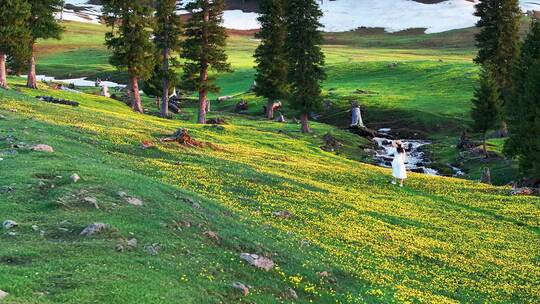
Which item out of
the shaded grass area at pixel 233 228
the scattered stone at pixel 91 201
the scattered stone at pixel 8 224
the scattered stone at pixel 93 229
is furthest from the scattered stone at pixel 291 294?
the scattered stone at pixel 8 224

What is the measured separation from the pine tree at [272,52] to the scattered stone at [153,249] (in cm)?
7337

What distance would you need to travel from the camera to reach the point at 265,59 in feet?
297

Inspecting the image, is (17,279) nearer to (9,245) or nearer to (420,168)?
(9,245)

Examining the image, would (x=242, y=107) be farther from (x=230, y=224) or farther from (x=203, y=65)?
(x=230, y=224)

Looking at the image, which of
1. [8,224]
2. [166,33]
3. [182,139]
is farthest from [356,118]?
[8,224]

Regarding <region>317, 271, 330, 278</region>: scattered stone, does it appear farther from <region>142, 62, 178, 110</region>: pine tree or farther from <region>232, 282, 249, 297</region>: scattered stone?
<region>142, 62, 178, 110</region>: pine tree

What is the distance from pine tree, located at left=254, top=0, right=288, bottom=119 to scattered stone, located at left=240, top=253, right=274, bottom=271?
71.0 metres

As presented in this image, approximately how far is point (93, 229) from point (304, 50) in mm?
58881

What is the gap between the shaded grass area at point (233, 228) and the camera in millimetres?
14469

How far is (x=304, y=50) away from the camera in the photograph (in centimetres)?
7281

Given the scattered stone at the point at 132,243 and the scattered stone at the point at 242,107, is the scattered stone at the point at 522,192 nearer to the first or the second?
the scattered stone at the point at 132,243

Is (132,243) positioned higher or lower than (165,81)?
lower

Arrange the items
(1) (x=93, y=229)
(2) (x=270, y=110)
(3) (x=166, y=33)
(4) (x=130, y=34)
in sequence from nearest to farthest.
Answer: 1. (1) (x=93, y=229)
2. (4) (x=130, y=34)
3. (3) (x=166, y=33)
4. (2) (x=270, y=110)

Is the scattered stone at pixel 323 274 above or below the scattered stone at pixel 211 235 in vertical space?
below
